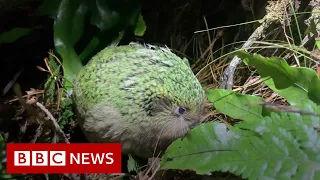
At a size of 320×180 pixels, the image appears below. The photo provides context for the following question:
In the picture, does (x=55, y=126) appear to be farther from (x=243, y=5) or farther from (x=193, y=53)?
(x=243, y=5)

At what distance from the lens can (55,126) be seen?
1.01 m

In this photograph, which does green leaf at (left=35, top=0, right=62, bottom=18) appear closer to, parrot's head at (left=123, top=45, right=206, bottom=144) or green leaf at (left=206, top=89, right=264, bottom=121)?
parrot's head at (left=123, top=45, right=206, bottom=144)

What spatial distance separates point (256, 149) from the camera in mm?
839

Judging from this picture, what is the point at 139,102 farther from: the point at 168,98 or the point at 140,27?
the point at 140,27

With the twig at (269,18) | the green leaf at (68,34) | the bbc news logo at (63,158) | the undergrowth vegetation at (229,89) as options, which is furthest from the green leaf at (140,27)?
the bbc news logo at (63,158)

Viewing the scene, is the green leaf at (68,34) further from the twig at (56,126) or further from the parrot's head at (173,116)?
the parrot's head at (173,116)

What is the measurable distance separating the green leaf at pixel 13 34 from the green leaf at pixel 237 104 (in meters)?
0.57

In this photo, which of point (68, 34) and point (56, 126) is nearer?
point (56, 126)

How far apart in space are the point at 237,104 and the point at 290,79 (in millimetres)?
130

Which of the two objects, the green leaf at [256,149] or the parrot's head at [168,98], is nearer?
the green leaf at [256,149]

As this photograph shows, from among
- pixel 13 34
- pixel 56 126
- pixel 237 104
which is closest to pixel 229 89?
pixel 237 104

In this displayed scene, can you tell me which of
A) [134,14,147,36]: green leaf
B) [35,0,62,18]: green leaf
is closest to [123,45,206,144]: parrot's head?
[134,14,147,36]: green leaf

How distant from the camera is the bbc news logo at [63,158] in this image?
3.34ft

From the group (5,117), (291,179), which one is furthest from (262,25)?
(5,117)
